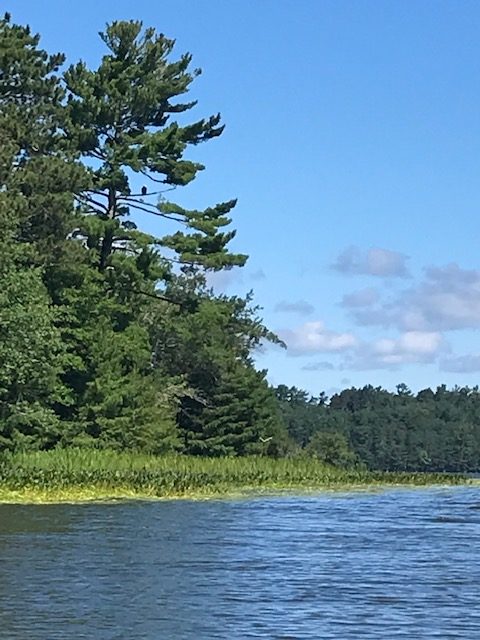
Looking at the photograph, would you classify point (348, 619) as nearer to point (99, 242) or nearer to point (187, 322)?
point (99, 242)

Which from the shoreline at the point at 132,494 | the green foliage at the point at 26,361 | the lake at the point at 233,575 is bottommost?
the lake at the point at 233,575

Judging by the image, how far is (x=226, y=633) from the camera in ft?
50.9

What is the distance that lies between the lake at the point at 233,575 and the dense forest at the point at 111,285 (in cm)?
1693

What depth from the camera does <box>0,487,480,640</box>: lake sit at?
16047mm

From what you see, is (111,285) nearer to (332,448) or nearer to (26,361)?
(26,361)

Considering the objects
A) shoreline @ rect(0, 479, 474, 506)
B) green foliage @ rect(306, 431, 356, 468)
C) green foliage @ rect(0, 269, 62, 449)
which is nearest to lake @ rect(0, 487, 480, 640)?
shoreline @ rect(0, 479, 474, 506)

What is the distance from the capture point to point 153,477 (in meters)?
45.6

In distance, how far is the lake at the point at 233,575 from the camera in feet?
52.6

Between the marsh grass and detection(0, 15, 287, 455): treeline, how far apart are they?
286 centimetres

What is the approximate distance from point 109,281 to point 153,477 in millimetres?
21034

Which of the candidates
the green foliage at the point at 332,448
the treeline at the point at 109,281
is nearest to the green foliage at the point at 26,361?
the treeline at the point at 109,281

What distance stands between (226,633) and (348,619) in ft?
6.43

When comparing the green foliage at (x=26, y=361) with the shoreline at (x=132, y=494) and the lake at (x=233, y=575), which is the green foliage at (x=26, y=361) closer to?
the shoreline at (x=132, y=494)

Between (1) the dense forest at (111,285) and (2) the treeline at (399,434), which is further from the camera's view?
(2) the treeline at (399,434)
